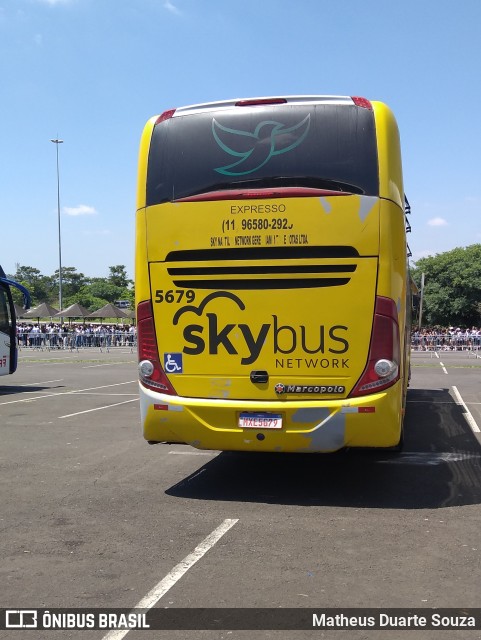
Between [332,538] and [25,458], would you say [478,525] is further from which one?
[25,458]

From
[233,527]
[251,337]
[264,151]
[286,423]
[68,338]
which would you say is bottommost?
[68,338]

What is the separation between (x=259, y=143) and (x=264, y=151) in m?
0.10

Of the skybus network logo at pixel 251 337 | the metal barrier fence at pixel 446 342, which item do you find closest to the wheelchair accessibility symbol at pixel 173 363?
the skybus network logo at pixel 251 337

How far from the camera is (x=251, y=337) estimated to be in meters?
7.07

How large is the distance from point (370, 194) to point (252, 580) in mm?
3783

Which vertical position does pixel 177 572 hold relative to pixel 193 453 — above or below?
above

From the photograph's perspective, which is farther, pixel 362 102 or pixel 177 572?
pixel 362 102

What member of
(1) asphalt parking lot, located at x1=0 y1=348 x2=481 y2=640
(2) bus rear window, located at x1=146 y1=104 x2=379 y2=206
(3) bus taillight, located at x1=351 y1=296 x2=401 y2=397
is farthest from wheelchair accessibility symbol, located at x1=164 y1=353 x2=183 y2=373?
(3) bus taillight, located at x1=351 y1=296 x2=401 y2=397

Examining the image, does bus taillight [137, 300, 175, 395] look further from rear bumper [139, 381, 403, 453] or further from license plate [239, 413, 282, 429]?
license plate [239, 413, 282, 429]

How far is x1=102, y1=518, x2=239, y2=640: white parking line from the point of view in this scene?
4.39 m

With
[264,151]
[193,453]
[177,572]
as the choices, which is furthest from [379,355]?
[193,453]

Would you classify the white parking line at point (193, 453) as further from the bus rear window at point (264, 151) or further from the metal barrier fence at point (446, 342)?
the metal barrier fence at point (446, 342)

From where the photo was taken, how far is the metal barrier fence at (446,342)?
47094mm

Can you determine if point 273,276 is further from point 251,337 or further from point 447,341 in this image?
point 447,341
